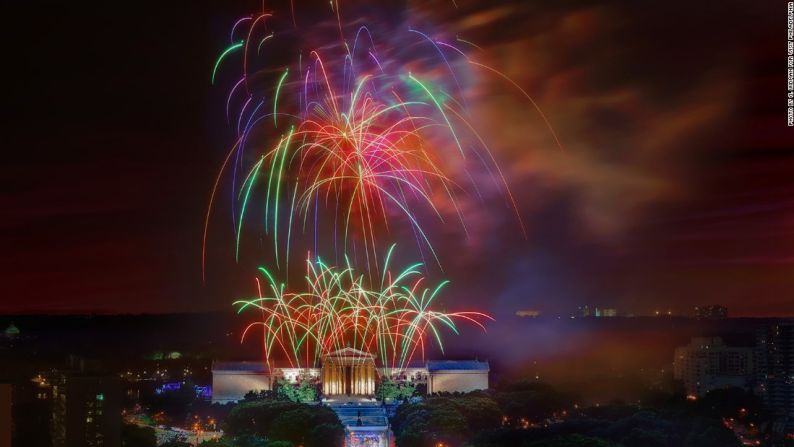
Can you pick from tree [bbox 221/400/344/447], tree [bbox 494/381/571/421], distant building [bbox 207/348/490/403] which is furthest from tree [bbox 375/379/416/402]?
tree [bbox 221/400/344/447]

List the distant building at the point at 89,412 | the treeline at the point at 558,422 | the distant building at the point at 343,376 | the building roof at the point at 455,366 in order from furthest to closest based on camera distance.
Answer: the building roof at the point at 455,366, the distant building at the point at 343,376, the treeline at the point at 558,422, the distant building at the point at 89,412

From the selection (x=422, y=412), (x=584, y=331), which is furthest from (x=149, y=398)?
(x=584, y=331)

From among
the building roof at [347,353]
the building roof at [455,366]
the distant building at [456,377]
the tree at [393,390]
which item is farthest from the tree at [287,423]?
the building roof at [455,366]

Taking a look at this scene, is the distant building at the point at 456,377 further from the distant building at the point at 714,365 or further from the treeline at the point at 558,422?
the distant building at the point at 714,365

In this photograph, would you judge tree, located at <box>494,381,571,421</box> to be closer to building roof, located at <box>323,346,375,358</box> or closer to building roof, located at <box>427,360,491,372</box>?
building roof, located at <box>427,360,491,372</box>

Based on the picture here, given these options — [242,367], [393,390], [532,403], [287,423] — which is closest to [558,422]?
[532,403]

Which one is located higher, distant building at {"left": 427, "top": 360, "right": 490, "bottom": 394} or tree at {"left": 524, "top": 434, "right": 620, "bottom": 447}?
distant building at {"left": 427, "top": 360, "right": 490, "bottom": 394}

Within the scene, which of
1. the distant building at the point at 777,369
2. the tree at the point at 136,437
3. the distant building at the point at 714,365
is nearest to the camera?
the tree at the point at 136,437
